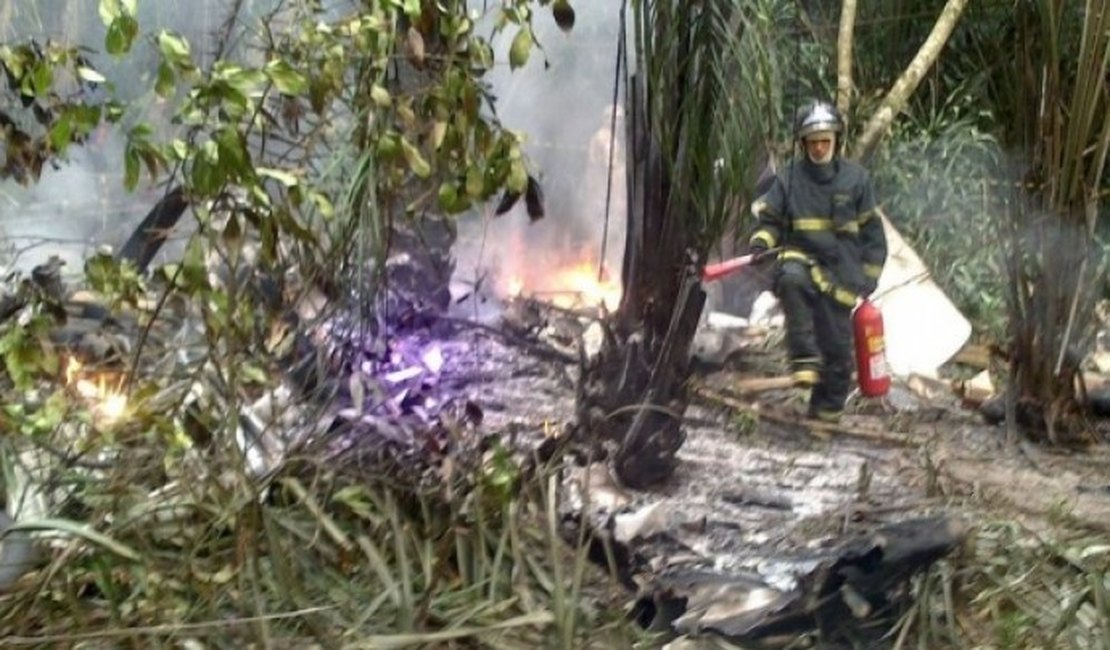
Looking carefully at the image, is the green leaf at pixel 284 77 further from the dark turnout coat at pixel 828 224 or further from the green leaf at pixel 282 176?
the dark turnout coat at pixel 828 224

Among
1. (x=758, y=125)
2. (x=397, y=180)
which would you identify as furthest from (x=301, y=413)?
(x=758, y=125)

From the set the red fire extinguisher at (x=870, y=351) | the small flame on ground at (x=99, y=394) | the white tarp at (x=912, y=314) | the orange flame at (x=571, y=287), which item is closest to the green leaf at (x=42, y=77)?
the small flame on ground at (x=99, y=394)

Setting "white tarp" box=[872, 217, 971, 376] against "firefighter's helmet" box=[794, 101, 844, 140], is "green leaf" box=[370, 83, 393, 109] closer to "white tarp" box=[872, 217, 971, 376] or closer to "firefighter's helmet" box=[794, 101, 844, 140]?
"firefighter's helmet" box=[794, 101, 844, 140]

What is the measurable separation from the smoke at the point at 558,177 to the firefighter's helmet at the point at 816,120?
0.43 m

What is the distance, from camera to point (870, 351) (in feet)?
10.7

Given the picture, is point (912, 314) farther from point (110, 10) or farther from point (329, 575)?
point (110, 10)

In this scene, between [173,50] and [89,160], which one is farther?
[89,160]

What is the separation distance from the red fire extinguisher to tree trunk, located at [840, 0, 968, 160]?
0.39 meters

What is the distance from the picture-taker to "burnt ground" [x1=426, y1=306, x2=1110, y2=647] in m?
2.80

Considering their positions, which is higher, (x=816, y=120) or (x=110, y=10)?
(x=110, y=10)

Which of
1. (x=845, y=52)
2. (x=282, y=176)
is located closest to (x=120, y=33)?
(x=282, y=176)

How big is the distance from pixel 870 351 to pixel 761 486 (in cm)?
47

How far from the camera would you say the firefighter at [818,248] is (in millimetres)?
3076

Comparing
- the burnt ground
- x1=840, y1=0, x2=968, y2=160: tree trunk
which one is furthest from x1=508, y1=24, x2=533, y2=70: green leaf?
x1=840, y1=0, x2=968, y2=160: tree trunk
